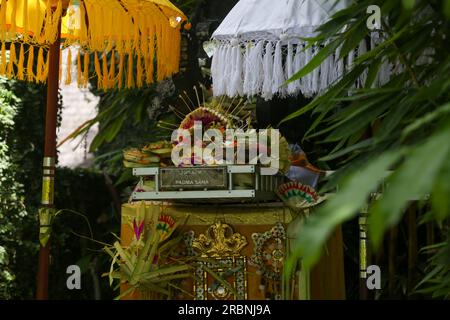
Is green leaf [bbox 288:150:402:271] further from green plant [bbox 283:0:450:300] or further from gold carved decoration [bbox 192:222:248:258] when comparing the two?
gold carved decoration [bbox 192:222:248:258]

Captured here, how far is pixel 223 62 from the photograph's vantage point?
506cm

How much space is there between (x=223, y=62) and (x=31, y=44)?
3.80 ft

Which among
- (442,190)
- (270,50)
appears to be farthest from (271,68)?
(442,190)

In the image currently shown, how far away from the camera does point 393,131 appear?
334 centimetres

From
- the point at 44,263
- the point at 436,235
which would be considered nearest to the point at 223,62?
the point at 44,263

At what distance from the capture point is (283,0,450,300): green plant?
1.78m

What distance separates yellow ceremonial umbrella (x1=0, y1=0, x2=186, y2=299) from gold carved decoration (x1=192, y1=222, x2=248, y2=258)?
856 mm

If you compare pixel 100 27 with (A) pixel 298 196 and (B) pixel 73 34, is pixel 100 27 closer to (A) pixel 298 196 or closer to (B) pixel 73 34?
(B) pixel 73 34

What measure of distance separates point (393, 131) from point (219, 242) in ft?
5.52

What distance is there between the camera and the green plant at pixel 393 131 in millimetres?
1777

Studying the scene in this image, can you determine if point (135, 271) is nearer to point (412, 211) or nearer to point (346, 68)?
point (346, 68)
